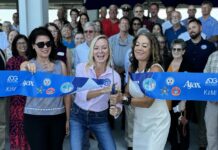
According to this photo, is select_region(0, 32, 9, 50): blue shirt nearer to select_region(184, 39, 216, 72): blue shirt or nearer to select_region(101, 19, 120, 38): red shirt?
select_region(101, 19, 120, 38): red shirt

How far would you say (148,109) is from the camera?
11.2 feet

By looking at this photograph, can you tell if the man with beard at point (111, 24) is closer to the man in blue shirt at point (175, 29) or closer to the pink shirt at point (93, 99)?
the man in blue shirt at point (175, 29)

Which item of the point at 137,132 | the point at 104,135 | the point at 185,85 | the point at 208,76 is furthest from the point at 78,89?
the point at 208,76

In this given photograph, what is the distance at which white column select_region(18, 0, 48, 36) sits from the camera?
5.76 metres

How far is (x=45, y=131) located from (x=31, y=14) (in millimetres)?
2732

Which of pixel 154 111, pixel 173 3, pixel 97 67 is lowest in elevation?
pixel 154 111

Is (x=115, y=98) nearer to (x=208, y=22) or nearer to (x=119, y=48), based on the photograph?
(x=119, y=48)

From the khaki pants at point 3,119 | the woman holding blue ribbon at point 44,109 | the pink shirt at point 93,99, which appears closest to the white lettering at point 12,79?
the woman holding blue ribbon at point 44,109

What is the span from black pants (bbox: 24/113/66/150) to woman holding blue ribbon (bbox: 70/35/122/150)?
0.43ft

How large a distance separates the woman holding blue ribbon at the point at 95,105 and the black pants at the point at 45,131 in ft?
0.43

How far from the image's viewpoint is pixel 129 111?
5.72m

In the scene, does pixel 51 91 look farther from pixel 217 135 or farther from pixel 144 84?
pixel 217 135

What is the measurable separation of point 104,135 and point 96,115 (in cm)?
22

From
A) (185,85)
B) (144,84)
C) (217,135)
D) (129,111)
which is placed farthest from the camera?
(129,111)
